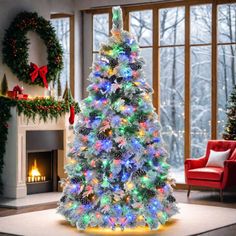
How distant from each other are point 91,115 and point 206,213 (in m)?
2.23

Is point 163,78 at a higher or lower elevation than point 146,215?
higher

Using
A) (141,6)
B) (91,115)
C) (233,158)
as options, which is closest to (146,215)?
(91,115)

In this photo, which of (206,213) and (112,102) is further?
(206,213)

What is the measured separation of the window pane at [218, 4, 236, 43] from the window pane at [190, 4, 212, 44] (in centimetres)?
21

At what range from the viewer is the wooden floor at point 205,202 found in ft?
25.0

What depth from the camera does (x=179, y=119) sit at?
39.4 ft

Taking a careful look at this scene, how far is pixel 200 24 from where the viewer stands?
464 inches

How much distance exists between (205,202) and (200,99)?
90.4 inches

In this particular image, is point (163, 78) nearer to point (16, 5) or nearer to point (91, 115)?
point (16, 5)

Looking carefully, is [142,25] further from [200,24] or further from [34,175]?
[34,175]

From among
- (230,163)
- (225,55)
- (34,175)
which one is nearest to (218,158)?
(230,163)

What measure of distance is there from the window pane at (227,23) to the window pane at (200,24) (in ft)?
0.68

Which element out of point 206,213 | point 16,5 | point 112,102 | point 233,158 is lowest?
point 206,213

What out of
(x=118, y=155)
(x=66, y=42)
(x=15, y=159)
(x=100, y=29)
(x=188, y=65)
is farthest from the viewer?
(x=66, y=42)
